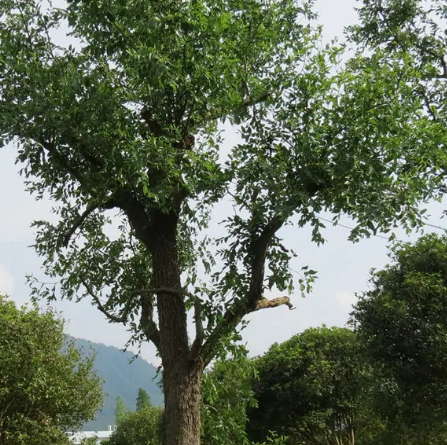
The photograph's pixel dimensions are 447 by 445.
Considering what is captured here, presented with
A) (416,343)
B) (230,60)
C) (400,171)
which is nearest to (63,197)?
(230,60)

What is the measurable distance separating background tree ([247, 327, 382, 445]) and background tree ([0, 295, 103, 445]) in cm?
635

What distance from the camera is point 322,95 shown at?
7.46 metres

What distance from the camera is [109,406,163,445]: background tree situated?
36062 millimetres

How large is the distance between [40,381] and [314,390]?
9253 millimetres

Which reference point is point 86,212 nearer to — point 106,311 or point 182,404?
point 106,311

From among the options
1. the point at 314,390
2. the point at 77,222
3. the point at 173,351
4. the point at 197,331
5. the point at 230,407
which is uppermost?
the point at 77,222

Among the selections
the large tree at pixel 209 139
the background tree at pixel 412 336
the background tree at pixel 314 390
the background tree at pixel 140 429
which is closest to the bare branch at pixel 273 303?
the large tree at pixel 209 139

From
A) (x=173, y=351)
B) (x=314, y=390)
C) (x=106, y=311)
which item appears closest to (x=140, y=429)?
(x=314, y=390)

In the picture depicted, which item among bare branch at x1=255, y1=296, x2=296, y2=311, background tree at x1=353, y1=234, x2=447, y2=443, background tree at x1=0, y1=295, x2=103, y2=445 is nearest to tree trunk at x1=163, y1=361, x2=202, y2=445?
bare branch at x1=255, y1=296, x2=296, y2=311

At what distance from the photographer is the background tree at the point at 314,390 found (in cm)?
2020

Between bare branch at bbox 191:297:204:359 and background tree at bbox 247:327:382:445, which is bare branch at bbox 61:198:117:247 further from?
background tree at bbox 247:327:382:445

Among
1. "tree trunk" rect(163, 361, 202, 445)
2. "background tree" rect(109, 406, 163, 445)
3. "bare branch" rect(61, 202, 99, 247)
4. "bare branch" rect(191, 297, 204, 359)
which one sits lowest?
"background tree" rect(109, 406, 163, 445)

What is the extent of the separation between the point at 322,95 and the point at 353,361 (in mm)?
14617

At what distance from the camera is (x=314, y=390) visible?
19891mm
